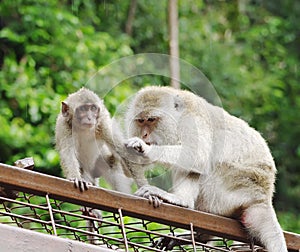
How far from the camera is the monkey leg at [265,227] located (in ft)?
12.8

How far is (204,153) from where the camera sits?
14.1ft

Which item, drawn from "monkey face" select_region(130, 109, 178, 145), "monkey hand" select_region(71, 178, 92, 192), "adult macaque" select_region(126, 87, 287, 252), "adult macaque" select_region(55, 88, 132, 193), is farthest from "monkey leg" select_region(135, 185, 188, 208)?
"adult macaque" select_region(55, 88, 132, 193)

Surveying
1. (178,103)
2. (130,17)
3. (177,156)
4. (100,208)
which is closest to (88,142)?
(178,103)

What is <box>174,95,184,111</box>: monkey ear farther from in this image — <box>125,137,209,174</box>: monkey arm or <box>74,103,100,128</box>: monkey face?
<box>74,103,100,128</box>: monkey face

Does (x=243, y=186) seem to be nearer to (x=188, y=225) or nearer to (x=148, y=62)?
(x=188, y=225)

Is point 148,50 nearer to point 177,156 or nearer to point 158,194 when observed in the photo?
point 177,156

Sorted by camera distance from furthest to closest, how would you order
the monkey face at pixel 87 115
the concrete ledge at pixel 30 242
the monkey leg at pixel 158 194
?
the monkey face at pixel 87 115, the monkey leg at pixel 158 194, the concrete ledge at pixel 30 242

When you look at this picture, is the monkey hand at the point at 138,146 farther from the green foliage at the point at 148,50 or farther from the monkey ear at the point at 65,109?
the green foliage at the point at 148,50

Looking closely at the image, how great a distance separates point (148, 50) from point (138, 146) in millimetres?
7464

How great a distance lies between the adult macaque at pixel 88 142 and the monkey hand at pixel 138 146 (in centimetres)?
59

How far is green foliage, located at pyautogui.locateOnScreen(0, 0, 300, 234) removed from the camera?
7.80 m

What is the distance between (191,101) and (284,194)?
7.28 metres

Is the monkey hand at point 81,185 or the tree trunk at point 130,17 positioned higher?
the tree trunk at point 130,17

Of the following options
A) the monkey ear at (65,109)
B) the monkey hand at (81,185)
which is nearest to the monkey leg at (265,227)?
the monkey hand at (81,185)
